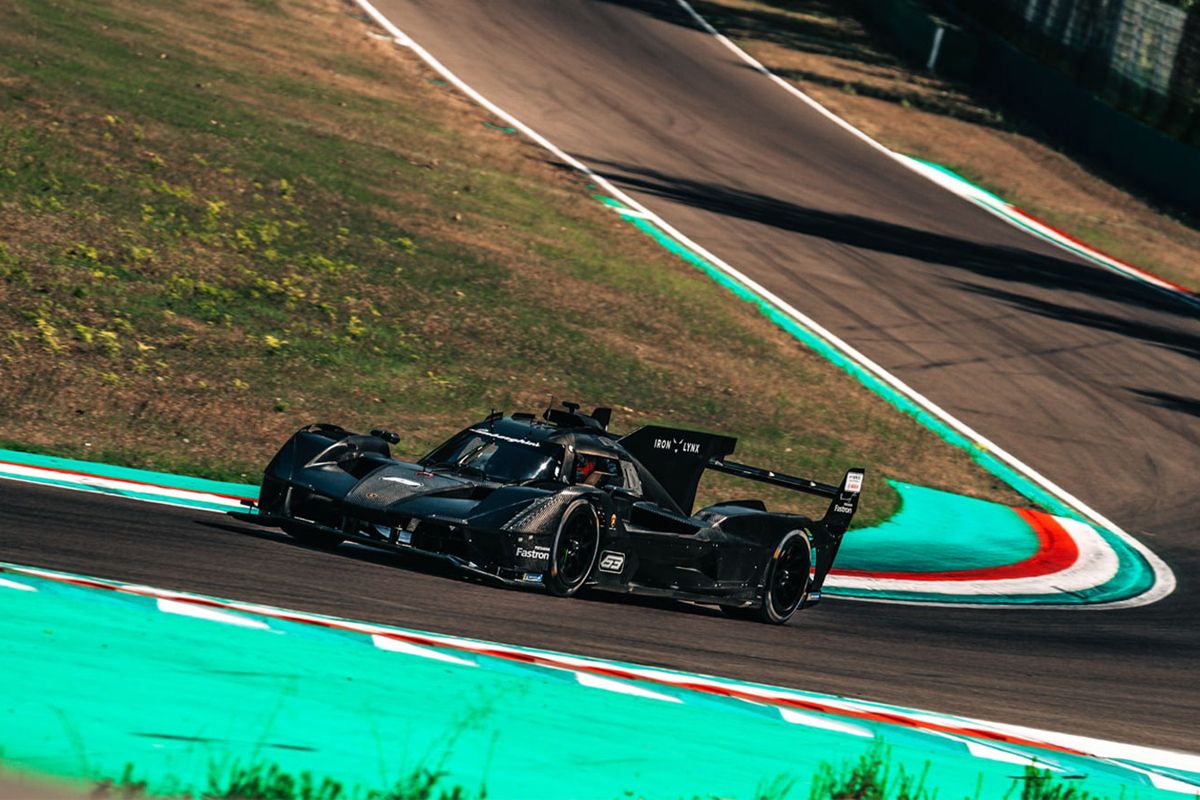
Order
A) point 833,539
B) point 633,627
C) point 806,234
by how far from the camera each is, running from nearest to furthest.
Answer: point 633,627, point 833,539, point 806,234

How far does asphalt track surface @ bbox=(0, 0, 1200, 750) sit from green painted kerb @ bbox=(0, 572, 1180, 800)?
99 cm

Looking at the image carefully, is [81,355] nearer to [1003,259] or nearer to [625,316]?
[625,316]

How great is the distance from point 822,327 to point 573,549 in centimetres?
1304

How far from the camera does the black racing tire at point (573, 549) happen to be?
9538 mm

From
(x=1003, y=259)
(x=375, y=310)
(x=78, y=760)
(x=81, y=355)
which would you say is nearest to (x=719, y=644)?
(x=78, y=760)

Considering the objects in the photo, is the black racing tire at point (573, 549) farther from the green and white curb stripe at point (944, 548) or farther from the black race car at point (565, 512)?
the green and white curb stripe at point (944, 548)

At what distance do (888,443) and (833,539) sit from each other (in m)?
7.35

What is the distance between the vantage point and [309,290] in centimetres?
1802

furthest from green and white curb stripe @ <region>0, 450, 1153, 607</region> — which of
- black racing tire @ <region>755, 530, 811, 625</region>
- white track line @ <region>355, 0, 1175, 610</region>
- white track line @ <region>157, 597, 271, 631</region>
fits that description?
white track line @ <region>157, 597, 271, 631</region>

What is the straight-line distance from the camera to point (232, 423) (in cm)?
1449

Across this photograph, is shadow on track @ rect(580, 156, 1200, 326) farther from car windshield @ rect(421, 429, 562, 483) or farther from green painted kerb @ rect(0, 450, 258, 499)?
car windshield @ rect(421, 429, 562, 483)

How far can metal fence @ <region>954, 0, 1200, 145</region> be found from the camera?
32.8 metres

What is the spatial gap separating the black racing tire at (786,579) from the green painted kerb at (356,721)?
342cm

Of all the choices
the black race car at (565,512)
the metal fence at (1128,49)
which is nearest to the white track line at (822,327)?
the black race car at (565,512)
